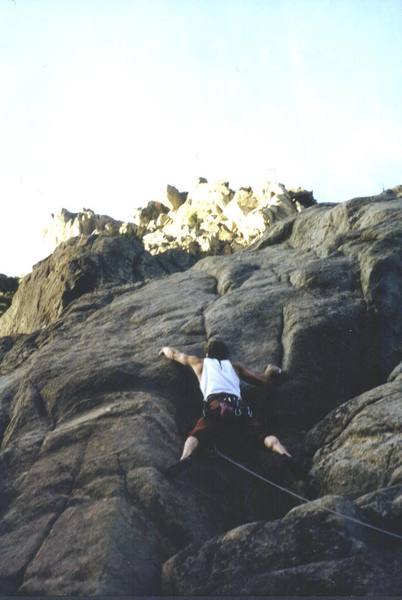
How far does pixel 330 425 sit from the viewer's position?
12.9 meters

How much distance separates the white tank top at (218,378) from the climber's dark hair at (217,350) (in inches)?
10.1

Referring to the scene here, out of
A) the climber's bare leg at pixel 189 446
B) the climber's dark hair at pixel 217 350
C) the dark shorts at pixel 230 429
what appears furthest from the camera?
the climber's dark hair at pixel 217 350

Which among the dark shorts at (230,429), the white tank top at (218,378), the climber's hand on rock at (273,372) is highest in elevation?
the white tank top at (218,378)

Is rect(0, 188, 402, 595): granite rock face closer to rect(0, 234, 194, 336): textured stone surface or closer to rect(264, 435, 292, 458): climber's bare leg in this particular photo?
rect(264, 435, 292, 458): climber's bare leg

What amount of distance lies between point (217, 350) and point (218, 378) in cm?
98

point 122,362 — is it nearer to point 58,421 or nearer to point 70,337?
point 58,421

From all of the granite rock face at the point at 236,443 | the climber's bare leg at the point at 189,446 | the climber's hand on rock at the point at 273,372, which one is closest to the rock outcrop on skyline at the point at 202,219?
the granite rock face at the point at 236,443

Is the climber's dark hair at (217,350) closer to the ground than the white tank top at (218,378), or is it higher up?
higher up

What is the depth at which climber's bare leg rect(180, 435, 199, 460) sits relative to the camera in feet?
40.0

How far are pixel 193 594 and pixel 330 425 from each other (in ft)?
15.4

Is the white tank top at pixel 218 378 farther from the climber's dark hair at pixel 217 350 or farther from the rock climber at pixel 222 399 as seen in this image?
the climber's dark hair at pixel 217 350

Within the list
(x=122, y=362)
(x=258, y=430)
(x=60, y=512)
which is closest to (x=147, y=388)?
(x=122, y=362)

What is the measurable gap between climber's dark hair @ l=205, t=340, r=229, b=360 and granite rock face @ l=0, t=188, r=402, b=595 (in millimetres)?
774

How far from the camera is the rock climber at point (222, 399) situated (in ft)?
41.4
